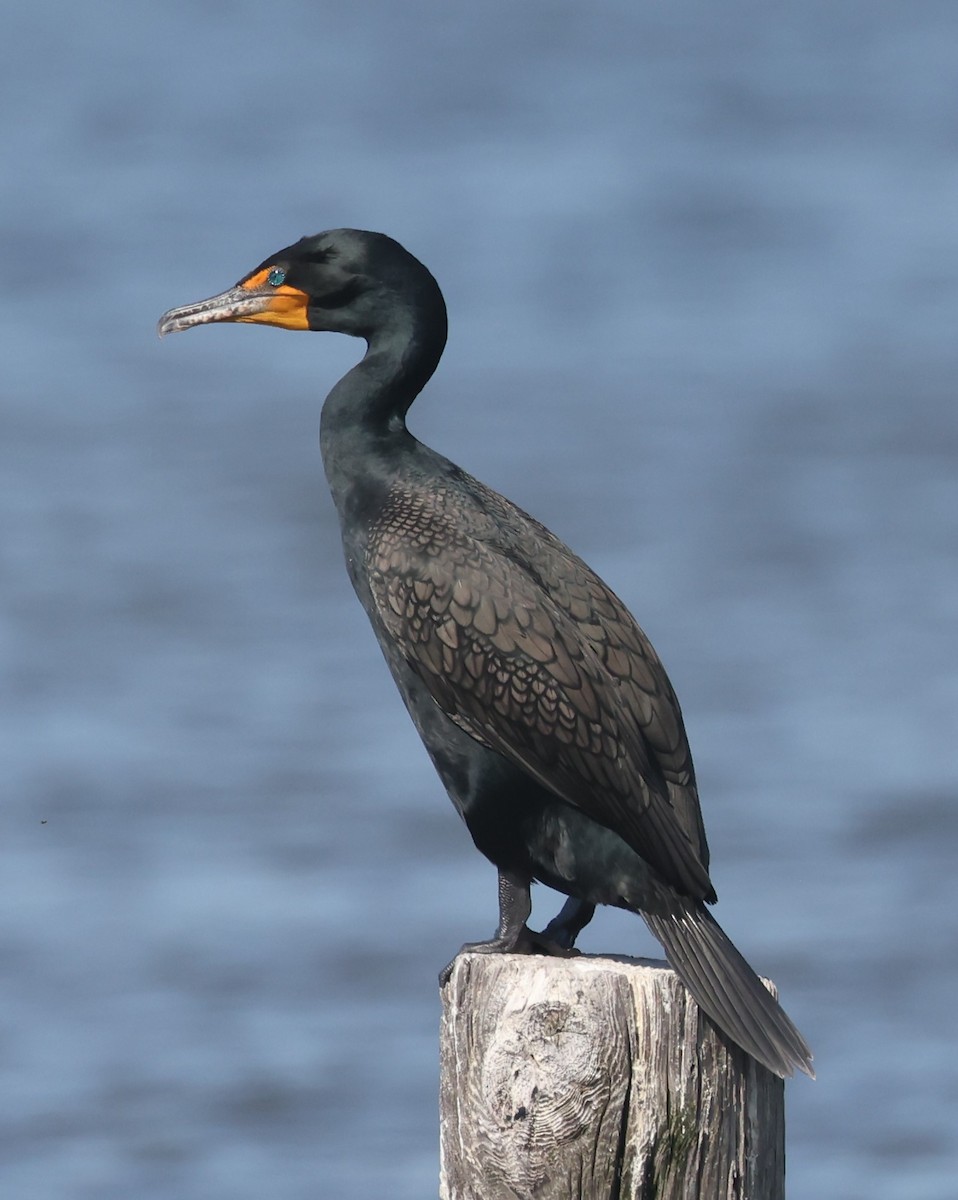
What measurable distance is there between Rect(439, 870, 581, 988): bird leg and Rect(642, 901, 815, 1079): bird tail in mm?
291

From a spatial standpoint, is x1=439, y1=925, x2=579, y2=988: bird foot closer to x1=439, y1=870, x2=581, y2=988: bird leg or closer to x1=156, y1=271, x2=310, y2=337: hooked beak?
x1=439, y1=870, x2=581, y2=988: bird leg

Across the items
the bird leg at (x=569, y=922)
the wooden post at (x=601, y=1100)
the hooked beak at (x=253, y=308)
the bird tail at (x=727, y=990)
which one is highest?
the hooked beak at (x=253, y=308)

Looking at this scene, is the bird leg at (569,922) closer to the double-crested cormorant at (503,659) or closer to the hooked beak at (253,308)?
the double-crested cormorant at (503,659)

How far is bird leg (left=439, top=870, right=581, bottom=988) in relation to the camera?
4750mm

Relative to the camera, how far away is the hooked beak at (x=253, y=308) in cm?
527

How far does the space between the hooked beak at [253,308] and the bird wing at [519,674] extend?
2.19 ft

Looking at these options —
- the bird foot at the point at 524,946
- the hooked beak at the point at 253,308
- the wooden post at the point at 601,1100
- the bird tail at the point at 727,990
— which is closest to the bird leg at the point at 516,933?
the bird foot at the point at 524,946

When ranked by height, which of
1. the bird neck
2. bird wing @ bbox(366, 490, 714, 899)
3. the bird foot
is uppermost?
the bird neck

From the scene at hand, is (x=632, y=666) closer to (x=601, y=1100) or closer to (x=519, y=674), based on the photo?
(x=519, y=674)

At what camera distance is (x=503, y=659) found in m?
4.77

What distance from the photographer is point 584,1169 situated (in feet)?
13.2

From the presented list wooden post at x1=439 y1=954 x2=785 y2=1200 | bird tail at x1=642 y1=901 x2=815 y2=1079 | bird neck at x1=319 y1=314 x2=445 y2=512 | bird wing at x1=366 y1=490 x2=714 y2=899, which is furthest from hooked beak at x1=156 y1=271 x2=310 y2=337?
wooden post at x1=439 y1=954 x2=785 y2=1200

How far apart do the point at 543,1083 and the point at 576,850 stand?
2.81 ft

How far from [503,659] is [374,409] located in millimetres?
798
